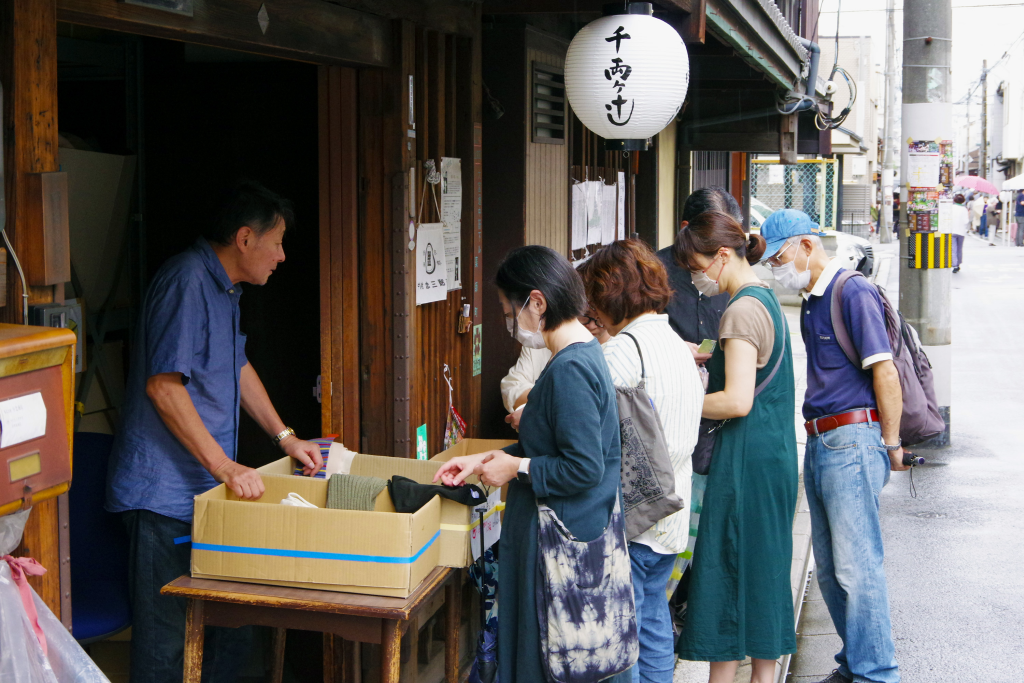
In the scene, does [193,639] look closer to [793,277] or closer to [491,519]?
[491,519]

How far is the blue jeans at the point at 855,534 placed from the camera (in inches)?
164

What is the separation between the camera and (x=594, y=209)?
282 inches

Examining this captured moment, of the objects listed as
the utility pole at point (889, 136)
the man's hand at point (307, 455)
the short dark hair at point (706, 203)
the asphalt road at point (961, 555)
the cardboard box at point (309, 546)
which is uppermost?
the utility pole at point (889, 136)

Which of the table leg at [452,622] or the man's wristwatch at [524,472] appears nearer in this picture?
the man's wristwatch at [524,472]

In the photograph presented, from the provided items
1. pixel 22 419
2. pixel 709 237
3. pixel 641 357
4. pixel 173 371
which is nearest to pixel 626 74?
pixel 709 237

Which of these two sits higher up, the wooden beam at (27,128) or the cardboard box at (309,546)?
the wooden beam at (27,128)

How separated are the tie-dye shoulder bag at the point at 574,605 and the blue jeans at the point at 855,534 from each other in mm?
1609

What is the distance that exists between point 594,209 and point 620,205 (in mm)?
1077

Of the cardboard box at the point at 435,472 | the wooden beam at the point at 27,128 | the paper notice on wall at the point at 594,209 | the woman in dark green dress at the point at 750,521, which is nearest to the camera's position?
the wooden beam at the point at 27,128

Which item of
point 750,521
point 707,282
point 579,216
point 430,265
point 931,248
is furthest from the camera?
point 931,248

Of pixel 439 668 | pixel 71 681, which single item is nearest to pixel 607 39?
pixel 439 668

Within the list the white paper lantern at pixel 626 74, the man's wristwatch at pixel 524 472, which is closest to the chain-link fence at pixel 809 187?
the white paper lantern at pixel 626 74

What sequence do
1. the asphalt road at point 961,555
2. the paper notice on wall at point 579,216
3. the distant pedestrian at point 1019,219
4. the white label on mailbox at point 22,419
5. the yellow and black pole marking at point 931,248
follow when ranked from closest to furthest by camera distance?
the white label on mailbox at point 22,419
the asphalt road at point 961,555
the paper notice on wall at point 579,216
the yellow and black pole marking at point 931,248
the distant pedestrian at point 1019,219

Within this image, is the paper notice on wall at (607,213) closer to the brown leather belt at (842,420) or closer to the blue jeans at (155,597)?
the brown leather belt at (842,420)
